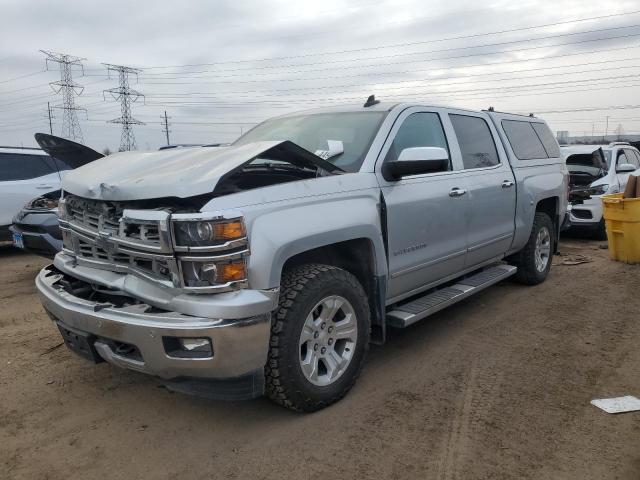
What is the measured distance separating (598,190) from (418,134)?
21.7 feet

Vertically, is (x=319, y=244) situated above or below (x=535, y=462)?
above

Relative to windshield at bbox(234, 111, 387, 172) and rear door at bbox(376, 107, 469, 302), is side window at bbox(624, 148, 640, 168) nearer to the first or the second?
rear door at bbox(376, 107, 469, 302)

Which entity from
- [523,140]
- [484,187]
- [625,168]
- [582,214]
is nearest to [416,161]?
[484,187]

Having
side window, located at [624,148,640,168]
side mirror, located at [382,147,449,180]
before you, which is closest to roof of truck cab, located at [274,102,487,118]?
side mirror, located at [382,147,449,180]

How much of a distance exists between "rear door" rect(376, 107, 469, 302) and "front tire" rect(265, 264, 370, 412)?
54cm

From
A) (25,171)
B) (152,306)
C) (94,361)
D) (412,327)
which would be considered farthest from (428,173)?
(25,171)

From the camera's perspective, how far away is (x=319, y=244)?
124 inches

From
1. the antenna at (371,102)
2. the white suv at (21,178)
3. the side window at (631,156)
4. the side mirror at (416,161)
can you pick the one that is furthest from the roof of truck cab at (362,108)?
the side window at (631,156)

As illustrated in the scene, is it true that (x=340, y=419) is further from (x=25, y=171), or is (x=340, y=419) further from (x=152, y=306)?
(x=25, y=171)

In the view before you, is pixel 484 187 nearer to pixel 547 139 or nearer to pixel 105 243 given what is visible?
pixel 547 139

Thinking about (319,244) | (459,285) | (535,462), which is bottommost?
(535,462)

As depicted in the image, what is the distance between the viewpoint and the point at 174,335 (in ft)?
8.70

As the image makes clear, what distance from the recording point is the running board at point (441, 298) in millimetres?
3875

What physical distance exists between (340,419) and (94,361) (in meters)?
1.48
